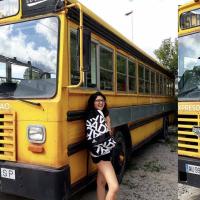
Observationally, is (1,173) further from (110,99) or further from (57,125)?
(110,99)

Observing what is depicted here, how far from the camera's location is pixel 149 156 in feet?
25.5

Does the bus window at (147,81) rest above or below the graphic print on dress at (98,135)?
above

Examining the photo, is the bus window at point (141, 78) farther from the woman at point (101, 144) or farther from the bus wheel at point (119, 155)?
the woman at point (101, 144)

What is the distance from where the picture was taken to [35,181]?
11.7ft

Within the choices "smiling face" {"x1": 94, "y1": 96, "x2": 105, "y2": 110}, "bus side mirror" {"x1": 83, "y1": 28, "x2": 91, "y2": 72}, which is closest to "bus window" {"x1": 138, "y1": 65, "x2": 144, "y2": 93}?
"smiling face" {"x1": 94, "y1": 96, "x2": 105, "y2": 110}

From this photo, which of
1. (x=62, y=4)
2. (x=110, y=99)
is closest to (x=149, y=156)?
(x=110, y=99)

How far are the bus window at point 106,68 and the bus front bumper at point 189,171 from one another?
155 cm

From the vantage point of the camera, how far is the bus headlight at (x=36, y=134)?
356 cm

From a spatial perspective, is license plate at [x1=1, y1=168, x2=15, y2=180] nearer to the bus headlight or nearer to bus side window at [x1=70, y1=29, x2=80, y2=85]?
the bus headlight

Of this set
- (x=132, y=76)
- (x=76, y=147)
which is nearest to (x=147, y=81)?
(x=132, y=76)

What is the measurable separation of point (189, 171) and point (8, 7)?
10.7ft

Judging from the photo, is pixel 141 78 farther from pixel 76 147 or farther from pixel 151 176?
pixel 76 147

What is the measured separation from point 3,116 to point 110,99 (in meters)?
1.79

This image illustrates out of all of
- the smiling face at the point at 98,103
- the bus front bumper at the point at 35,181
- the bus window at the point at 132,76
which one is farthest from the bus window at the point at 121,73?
the bus front bumper at the point at 35,181
